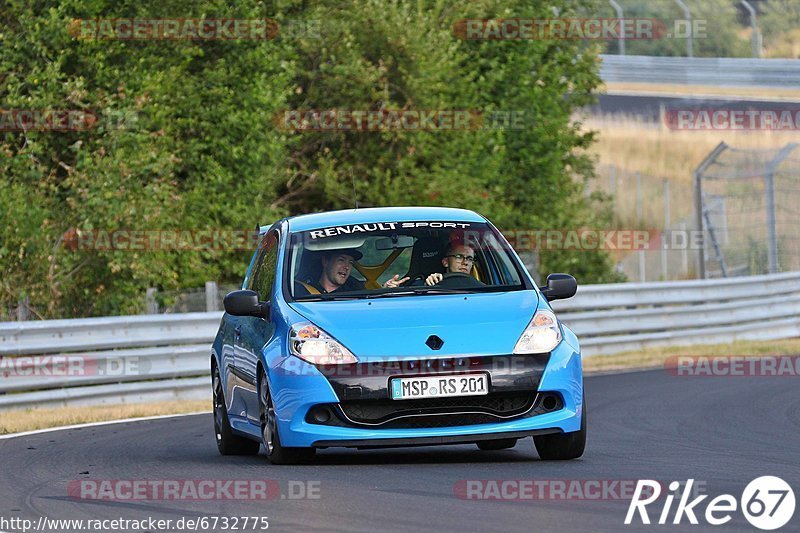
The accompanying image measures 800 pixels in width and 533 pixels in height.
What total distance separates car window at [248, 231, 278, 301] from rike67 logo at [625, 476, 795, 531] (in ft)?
10.9

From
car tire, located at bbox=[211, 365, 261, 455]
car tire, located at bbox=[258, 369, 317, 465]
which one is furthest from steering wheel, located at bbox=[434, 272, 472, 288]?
car tire, located at bbox=[211, 365, 261, 455]

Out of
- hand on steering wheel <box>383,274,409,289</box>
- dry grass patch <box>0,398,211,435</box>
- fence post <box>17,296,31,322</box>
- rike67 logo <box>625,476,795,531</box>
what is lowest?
dry grass patch <box>0,398,211,435</box>

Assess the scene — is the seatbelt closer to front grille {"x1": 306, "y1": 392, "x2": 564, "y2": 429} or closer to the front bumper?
the front bumper

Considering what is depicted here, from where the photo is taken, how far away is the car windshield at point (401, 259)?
1033 cm

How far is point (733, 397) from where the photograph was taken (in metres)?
15.0

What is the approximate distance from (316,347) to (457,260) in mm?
1481

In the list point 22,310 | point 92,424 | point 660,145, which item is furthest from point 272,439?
point 660,145

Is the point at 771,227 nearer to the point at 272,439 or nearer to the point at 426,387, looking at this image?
the point at 272,439

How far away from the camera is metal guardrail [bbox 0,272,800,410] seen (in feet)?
54.1

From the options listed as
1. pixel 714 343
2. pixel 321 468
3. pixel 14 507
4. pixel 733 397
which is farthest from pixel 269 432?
pixel 714 343

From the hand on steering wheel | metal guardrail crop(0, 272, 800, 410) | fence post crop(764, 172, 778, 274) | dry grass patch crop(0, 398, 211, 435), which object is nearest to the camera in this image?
the hand on steering wheel

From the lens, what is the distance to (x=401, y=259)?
416 inches

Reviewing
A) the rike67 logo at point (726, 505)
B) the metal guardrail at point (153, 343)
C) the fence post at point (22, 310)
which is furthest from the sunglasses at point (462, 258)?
the fence post at point (22, 310)

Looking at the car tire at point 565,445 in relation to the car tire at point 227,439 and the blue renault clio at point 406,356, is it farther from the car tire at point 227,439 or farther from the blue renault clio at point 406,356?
the car tire at point 227,439
